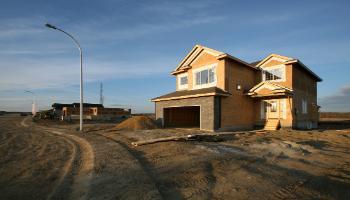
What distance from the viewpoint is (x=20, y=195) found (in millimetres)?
6152

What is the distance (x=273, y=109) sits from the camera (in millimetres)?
25172

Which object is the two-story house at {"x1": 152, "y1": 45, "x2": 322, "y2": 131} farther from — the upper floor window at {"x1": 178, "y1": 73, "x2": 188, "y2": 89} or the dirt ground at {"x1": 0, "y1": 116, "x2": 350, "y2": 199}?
the dirt ground at {"x1": 0, "y1": 116, "x2": 350, "y2": 199}

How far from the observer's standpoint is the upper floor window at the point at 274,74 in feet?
83.1

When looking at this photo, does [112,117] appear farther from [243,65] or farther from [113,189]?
[113,189]

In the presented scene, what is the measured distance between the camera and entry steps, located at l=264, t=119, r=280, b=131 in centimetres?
2409

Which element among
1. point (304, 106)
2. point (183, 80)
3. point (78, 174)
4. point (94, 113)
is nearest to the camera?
point (78, 174)

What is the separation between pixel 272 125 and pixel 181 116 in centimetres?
991

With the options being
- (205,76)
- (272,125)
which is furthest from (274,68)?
(205,76)

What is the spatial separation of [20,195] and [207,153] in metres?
7.00

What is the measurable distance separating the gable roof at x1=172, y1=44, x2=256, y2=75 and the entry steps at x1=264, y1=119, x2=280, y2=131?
18.9ft

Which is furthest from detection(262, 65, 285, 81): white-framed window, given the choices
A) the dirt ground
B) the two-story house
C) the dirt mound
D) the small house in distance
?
the small house in distance

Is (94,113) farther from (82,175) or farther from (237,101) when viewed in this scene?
(82,175)

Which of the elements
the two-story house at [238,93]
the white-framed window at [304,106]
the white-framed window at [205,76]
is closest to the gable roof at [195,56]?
the two-story house at [238,93]

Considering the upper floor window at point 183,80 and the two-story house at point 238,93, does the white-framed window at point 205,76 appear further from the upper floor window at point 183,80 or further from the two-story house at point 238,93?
the upper floor window at point 183,80
